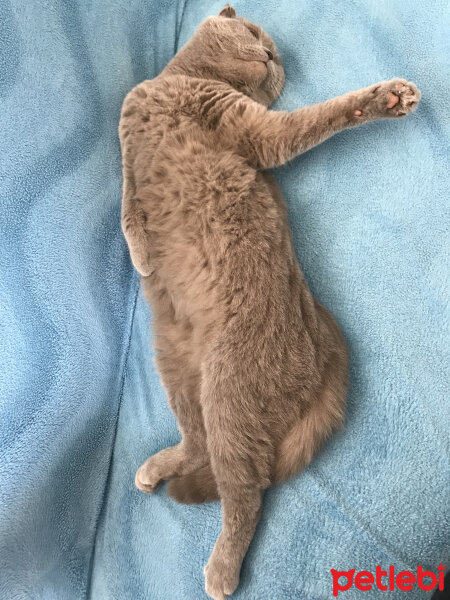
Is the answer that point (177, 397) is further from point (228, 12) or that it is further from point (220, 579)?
point (228, 12)

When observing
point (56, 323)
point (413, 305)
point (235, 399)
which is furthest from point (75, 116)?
point (413, 305)

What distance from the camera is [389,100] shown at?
92 centimetres

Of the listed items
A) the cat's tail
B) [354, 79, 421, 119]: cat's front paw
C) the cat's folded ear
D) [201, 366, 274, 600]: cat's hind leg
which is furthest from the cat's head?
the cat's tail

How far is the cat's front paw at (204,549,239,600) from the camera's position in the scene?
0.86 m

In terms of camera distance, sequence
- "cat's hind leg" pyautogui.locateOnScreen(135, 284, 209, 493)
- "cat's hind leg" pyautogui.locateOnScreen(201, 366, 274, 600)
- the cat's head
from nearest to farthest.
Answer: "cat's hind leg" pyautogui.locateOnScreen(201, 366, 274, 600), "cat's hind leg" pyautogui.locateOnScreen(135, 284, 209, 493), the cat's head

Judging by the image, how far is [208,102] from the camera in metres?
1.02

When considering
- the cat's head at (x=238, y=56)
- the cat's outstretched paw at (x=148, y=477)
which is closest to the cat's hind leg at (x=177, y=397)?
the cat's outstretched paw at (x=148, y=477)

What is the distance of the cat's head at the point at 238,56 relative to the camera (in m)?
1.07

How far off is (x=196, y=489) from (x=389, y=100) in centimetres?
94

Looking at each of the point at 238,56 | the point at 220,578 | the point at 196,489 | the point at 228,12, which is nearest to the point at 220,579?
the point at 220,578

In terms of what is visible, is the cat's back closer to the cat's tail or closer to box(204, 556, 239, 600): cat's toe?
the cat's tail

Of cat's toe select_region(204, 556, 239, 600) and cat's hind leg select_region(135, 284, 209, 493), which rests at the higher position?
cat's hind leg select_region(135, 284, 209, 493)

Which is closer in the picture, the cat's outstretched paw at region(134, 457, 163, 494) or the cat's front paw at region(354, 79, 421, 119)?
the cat's front paw at region(354, 79, 421, 119)

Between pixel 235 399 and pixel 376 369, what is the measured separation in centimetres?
31
